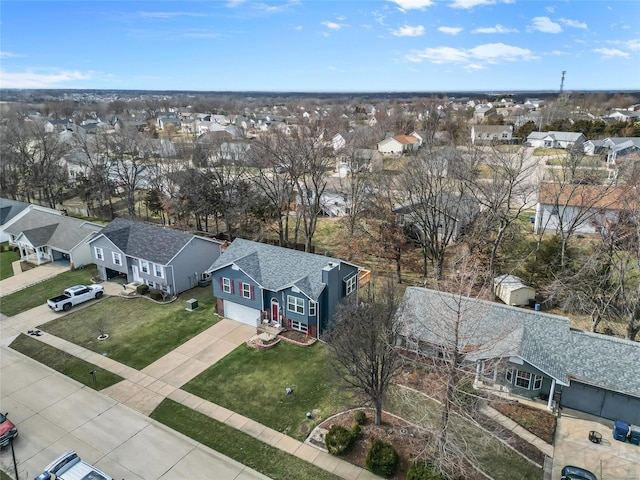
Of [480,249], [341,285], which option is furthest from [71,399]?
[480,249]

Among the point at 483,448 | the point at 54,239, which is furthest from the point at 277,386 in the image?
the point at 54,239

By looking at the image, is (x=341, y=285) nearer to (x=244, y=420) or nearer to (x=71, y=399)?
(x=244, y=420)

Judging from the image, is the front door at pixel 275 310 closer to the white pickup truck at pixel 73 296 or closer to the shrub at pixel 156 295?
the shrub at pixel 156 295

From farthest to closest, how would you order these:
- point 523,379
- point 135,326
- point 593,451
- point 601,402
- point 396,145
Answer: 1. point 396,145
2. point 135,326
3. point 523,379
4. point 601,402
5. point 593,451

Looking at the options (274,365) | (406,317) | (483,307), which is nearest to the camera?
(483,307)

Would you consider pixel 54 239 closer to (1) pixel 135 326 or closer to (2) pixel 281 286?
(1) pixel 135 326

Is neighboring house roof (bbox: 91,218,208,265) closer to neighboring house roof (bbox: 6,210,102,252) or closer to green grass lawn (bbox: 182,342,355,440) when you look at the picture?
neighboring house roof (bbox: 6,210,102,252)
